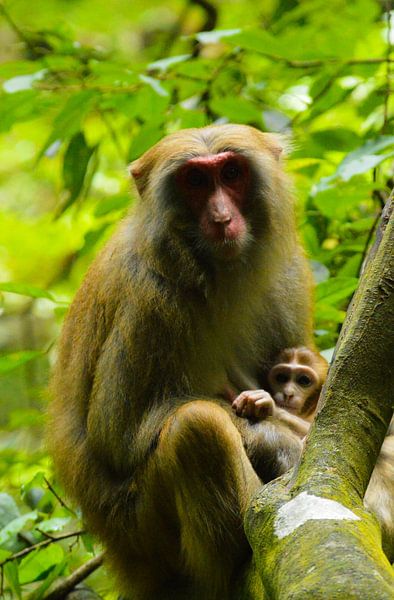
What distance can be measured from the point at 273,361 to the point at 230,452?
50.2 inches

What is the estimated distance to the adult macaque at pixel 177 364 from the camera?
406 cm

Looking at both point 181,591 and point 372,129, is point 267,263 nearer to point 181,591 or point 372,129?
point 181,591

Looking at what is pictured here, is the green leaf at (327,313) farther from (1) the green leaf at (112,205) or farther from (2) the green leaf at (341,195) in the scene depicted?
(1) the green leaf at (112,205)

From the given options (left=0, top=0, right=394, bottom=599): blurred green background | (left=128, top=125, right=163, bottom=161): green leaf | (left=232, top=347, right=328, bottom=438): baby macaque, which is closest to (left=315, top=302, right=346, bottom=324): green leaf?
(left=0, top=0, right=394, bottom=599): blurred green background

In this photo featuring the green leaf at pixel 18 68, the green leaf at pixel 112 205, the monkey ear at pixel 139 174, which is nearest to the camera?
the monkey ear at pixel 139 174

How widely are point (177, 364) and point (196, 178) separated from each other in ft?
3.16

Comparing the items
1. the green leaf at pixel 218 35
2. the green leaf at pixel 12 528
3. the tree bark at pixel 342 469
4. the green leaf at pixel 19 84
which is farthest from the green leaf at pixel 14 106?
the tree bark at pixel 342 469

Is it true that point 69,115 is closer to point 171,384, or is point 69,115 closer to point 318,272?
point 318,272

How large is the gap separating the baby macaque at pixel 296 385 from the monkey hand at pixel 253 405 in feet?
0.34

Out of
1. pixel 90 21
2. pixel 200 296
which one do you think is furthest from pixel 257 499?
pixel 90 21

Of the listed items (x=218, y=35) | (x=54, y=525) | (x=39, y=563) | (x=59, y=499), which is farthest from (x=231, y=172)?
(x=39, y=563)

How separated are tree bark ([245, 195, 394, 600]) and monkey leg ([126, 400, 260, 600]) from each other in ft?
3.69

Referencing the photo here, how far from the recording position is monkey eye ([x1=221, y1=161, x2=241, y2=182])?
14.9 ft

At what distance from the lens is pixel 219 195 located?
439cm
